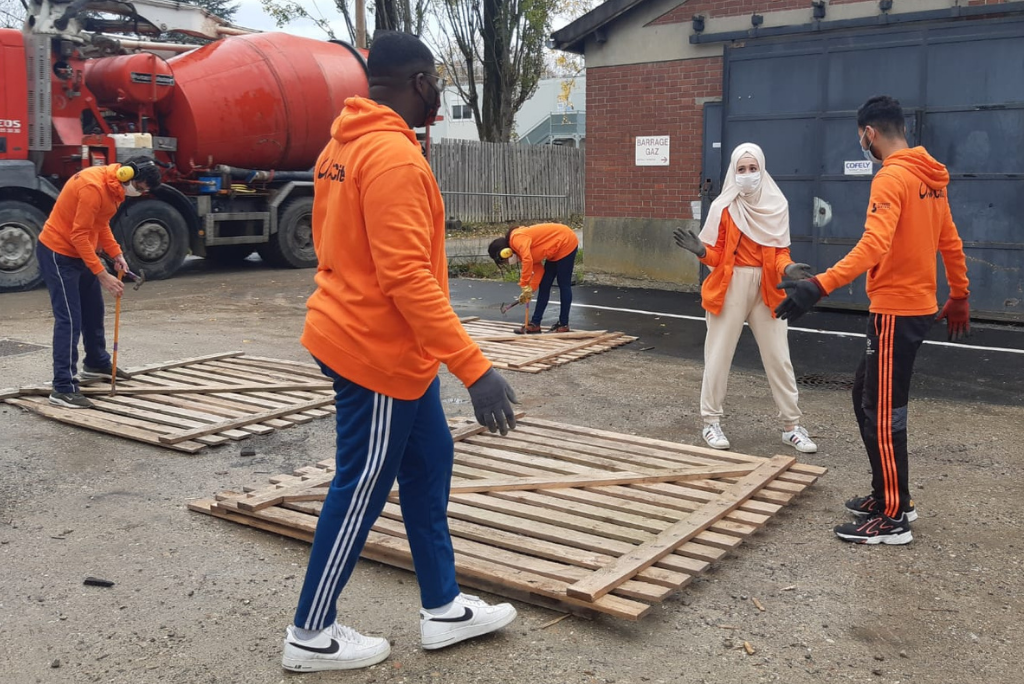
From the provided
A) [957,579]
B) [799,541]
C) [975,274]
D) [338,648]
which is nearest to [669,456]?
[799,541]

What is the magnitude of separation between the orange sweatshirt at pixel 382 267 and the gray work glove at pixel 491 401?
32mm

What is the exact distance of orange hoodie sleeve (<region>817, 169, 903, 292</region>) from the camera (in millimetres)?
4250

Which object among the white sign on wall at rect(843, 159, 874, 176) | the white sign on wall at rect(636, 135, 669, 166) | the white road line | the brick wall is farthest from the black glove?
the white sign on wall at rect(636, 135, 669, 166)

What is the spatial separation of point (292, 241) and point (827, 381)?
1032cm

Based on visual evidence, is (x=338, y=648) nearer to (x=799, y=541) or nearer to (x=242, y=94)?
(x=799, y=541)

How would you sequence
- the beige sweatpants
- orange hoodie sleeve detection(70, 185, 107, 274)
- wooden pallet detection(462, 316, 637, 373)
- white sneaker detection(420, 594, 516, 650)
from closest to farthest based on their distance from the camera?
white sneaker detection(420, 594, 516, 650), the beige sweatpants, orange hoodie sleeve detection(70, 185, 107, 274), wooden pallet detection(462, 316, 637, 373)

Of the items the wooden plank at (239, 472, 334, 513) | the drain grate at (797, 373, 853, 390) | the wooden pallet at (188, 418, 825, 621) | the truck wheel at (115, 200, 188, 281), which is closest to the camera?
the wooden pallet at (188, 418, 825, 621)

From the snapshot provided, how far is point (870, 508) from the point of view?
459 centimetres

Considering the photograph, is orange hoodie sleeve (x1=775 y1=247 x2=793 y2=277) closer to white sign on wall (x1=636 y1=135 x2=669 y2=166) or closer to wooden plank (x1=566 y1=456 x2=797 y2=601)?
wooden plank (x1=566 y1=456 x2=797 y2=601)

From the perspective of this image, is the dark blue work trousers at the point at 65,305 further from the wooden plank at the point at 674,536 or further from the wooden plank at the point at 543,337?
the wooden plank at the point at 674,536

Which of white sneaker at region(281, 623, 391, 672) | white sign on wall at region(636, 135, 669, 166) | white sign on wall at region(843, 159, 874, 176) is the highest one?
white sign on wall at region(636, 135, 669, 166)

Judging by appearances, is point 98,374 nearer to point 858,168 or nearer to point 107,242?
point 107,242

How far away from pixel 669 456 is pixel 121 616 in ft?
10.0

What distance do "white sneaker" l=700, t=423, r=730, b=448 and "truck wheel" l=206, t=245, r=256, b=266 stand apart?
471 inches
